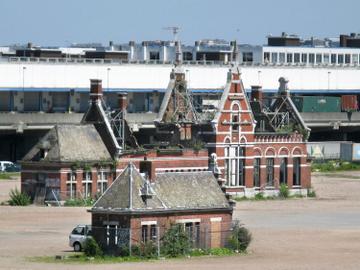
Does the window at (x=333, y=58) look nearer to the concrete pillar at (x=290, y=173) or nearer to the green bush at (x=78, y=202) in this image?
the concrete pillar at (x=290, y=173)

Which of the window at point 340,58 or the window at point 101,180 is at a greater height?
the window at point 340,58

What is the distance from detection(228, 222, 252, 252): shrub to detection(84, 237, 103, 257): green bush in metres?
5.66

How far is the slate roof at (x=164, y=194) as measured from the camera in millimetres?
60406

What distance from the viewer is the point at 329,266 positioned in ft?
194

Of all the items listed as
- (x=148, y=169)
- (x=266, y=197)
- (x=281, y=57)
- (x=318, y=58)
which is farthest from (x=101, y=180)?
(x=318, y=58)

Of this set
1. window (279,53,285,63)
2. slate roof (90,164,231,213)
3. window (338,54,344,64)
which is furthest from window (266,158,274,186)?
window (338,54,344,64)

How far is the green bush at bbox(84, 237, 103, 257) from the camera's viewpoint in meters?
60.0

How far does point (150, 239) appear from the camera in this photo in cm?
6009

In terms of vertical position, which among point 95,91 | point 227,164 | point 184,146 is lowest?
point 227,164

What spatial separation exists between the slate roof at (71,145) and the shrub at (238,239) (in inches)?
880

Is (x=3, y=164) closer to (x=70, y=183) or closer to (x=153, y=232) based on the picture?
(x=70, y=183)

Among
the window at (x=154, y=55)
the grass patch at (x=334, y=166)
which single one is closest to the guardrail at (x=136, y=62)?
the window at (x=154, y=55)

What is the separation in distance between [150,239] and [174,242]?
904mm

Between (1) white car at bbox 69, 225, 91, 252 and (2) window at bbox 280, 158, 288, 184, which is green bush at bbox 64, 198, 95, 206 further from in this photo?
(1) white car at bbox 69, 225, 91, 252
